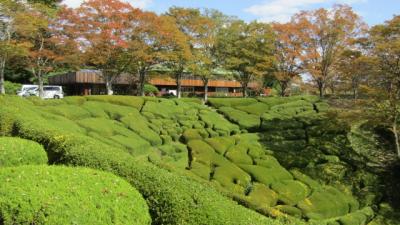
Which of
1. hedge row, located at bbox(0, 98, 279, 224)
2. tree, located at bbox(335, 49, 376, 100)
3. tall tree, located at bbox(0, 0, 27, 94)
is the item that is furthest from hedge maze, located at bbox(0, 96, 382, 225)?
tall tree, located at bbox(0, 0, 27, 94)

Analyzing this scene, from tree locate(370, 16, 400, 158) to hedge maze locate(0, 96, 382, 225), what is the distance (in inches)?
111

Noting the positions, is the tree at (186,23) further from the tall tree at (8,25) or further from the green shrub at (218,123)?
the tall tree at (8,25)

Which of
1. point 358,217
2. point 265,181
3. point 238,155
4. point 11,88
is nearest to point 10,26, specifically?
point 11,88

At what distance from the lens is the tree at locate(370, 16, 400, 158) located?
1627 cm

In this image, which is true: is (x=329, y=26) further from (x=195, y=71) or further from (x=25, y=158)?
(x=25, y=158)

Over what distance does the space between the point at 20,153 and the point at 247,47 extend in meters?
26.1

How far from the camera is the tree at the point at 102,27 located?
2522cm

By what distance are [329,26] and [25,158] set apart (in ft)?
82.3

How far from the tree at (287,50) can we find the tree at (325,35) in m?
0.48

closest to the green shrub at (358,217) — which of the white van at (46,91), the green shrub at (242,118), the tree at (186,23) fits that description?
the green shrub at (242,118)

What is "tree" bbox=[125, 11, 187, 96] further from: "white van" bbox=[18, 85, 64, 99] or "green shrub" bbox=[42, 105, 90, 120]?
"white van" bbox=[18, 85, 64, 99]

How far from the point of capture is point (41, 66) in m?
30.1

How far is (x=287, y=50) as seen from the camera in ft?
95.1

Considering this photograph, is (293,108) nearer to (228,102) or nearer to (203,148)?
(228,102)
